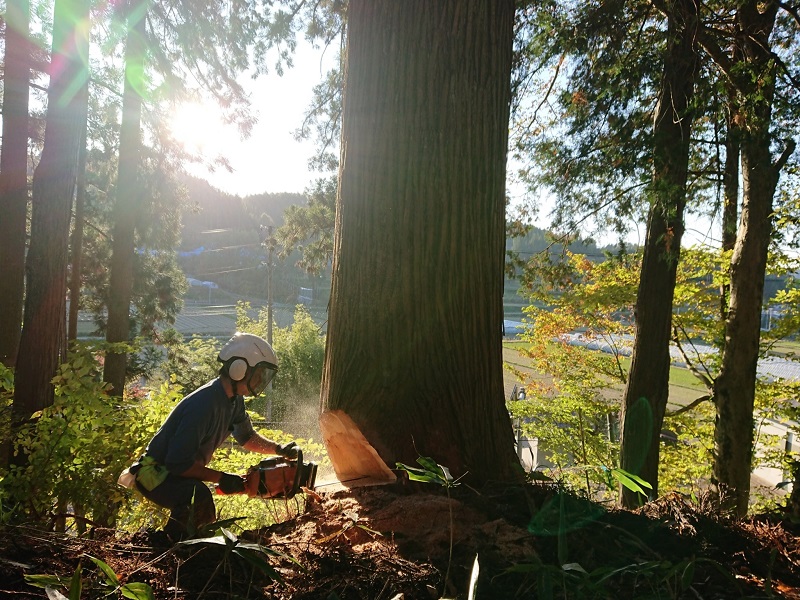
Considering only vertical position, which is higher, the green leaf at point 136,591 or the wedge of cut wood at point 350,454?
the green leaf at point 136,591

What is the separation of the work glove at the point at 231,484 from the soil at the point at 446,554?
707 millimetres

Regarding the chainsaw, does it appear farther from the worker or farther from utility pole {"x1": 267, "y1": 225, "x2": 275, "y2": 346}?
utility pole {"x1": 267, "y1": 225, "x2": 275, "y2": 346}

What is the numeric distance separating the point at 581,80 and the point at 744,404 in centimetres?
519

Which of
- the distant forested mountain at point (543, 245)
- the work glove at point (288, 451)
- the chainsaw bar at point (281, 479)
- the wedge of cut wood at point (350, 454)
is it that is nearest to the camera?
the wedge of cut wood at point (350, 454)

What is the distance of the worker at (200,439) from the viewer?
112 inches

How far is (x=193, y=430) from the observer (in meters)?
2.91

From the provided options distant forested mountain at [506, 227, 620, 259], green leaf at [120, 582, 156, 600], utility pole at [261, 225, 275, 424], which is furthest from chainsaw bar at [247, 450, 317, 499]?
utility pole at [261, 225, 275, 424]

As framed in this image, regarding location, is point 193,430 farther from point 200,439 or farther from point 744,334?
point 744,334

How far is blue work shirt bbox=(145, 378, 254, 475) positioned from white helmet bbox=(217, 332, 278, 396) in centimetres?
16

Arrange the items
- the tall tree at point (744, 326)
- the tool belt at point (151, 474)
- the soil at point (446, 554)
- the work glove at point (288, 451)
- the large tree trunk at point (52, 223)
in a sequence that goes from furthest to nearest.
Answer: the tall tree at point (744, 326), the large tree trunk at point (52, 223), the work glove at point (288, 451), the tool belt at point (151, 474), the soil at point (446, 554)

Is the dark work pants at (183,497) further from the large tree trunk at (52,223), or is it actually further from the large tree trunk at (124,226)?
the large tree trunk at (124,226)

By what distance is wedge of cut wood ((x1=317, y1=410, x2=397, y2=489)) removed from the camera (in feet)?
8.23

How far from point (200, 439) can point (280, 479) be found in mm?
587

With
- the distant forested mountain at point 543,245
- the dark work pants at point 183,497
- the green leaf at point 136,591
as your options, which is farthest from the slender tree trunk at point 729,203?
the green leaf at point 136,591
